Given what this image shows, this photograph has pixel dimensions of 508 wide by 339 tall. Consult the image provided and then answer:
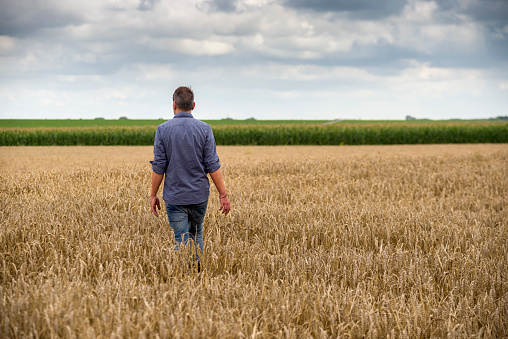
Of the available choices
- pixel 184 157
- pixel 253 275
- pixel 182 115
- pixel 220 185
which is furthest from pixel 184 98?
pixel 253 275

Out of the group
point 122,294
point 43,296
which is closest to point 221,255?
point 122,294

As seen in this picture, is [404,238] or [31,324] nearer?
[31,324]

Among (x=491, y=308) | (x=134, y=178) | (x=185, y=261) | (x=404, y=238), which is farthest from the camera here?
(x=134, y=178)

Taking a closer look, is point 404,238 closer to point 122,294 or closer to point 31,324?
point 122,294

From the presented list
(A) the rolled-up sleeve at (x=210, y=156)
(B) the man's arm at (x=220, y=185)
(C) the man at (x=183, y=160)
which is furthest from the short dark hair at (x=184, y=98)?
(B) the man's arm at (x=220, y=185)

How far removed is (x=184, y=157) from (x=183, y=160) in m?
0.03

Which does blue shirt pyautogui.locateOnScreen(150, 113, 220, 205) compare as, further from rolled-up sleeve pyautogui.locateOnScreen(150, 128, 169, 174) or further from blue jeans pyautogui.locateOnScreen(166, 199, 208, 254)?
blue jeans pyautogui.locateOnScreen(166, 199, 208, 254)

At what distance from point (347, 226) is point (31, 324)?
4.93 m

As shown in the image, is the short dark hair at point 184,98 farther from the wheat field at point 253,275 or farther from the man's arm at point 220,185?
the wheat field at point 253,275

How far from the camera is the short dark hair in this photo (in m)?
4.68

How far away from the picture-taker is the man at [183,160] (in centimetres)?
465

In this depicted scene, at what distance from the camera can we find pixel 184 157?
466 centimetres

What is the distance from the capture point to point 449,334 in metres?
3.35

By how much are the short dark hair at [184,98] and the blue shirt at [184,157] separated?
0.09m
